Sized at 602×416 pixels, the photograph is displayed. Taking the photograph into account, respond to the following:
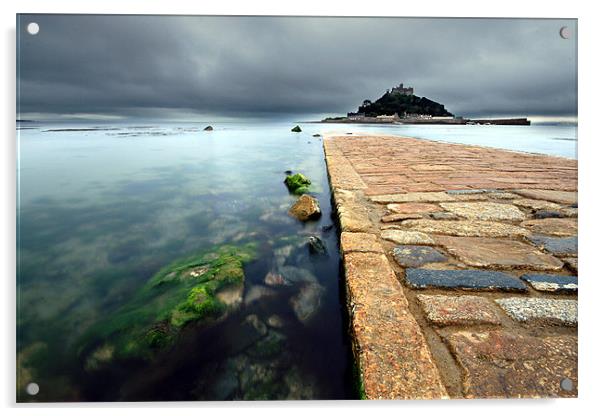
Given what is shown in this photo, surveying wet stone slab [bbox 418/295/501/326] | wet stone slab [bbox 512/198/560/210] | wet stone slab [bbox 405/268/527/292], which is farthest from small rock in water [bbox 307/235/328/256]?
wet stone slab [bbox 512/198/560/210]

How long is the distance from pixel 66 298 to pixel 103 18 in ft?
5.40

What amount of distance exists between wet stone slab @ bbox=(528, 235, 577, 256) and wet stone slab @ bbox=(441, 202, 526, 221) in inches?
14.7

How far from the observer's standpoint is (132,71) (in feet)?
6.84

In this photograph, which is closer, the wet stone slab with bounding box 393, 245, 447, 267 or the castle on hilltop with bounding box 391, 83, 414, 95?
the wet stone slab with bounding box 393, 245, 447, 267

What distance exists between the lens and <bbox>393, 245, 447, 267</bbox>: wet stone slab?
159 cm

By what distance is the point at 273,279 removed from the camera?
7.18ft

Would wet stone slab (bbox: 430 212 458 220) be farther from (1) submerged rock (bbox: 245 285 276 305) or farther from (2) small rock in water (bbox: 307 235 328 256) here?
(1) submerged rock (bbox: 245 285 276 305)

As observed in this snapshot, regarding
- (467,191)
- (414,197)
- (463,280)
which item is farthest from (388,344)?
(467,191)

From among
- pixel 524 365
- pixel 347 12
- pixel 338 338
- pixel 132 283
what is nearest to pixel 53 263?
pixel 132 283

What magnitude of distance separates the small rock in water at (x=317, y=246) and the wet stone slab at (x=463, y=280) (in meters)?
1.06

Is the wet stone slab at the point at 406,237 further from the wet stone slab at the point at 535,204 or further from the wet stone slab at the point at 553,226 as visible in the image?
the wet stone slab at the point at 535,204

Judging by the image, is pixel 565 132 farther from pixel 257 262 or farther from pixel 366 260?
pixel 257 262

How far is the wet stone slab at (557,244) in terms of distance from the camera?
168cm

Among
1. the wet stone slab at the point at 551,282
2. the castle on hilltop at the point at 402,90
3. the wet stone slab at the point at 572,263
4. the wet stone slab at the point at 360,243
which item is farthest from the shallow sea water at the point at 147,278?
the castle on hilltop at the point at 402,90
